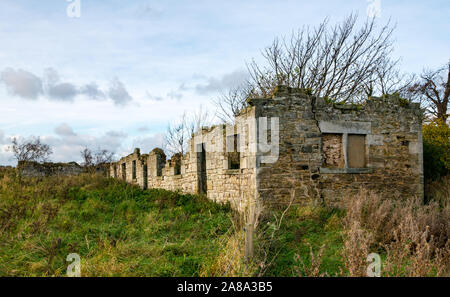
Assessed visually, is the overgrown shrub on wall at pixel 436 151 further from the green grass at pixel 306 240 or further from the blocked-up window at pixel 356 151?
the green grass at pixel 306 240

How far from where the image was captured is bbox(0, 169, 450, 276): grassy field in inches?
202

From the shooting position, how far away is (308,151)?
9.50 metres

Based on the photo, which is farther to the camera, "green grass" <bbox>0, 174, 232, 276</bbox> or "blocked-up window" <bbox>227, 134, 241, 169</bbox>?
"blocked-up window" <bbox>227, 134, 241, 169</bbox>

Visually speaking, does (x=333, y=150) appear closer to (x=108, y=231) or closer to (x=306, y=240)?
(x=306, y=240)

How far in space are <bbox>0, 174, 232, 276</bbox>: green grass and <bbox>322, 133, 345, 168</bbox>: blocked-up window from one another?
318 centimetres

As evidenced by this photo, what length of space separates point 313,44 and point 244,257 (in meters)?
13.9

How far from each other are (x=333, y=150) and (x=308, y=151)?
935 millimetres
